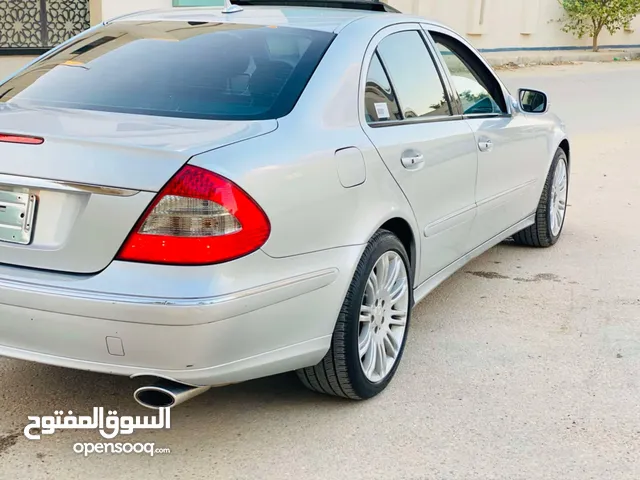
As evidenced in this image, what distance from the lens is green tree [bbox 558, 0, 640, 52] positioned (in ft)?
81.4

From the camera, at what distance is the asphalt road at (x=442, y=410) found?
10.2ft

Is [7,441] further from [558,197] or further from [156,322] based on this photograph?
[558,197]

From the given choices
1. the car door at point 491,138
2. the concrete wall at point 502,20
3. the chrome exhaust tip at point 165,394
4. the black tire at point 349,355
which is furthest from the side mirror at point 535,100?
the concrete wall at point 502,20

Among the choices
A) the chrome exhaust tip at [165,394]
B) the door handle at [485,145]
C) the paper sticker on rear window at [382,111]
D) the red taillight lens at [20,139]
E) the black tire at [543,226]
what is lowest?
the black tire at [543,226]

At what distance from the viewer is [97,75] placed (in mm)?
3598

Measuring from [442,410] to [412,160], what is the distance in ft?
3.47

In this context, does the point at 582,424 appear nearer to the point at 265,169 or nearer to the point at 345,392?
the point at 345,392

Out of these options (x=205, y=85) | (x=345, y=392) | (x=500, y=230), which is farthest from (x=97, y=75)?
(x=500, y=230)

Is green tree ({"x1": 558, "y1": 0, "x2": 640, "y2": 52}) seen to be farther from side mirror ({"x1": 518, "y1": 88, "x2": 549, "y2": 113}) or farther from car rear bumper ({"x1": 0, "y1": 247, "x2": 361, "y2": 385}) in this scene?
car rear bumper ({"x1": 0, "y1": 247, "x2": 361, "y2": 385})

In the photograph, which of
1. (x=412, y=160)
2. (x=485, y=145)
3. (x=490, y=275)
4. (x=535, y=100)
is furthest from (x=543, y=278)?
(x=412, y=160)

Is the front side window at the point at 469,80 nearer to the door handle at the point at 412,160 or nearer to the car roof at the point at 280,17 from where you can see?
the car roof at the point at 280,17

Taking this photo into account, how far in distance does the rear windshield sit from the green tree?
2287 cm

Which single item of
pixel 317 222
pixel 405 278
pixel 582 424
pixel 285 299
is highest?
pixel 317 222

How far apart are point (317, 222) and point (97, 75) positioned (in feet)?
3.89
